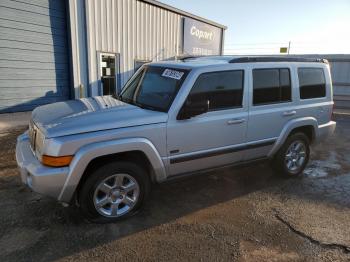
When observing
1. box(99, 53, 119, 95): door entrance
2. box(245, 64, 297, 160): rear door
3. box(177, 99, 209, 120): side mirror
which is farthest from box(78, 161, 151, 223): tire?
box(99, 53, 119, 95): door entrance

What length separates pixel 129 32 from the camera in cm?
1155

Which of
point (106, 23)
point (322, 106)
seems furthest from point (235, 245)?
point (106, 23)

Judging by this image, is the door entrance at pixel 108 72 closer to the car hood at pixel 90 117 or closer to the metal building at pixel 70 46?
the metal building at pixel 70 46

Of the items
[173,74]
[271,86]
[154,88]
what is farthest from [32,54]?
[271,86]

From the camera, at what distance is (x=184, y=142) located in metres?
3.71

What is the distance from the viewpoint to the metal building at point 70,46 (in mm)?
8633

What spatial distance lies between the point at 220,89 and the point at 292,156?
79.2 inches

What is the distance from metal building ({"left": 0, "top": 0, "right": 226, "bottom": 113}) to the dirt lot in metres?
4.97

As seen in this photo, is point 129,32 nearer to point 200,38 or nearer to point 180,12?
point 180,12

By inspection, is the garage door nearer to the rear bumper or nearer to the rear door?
the rear door

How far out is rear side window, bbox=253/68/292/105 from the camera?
4.29 metres

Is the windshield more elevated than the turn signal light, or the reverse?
the windshield

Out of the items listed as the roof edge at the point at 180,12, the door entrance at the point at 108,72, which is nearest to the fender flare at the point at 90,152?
the door entrance at the point at 108,72

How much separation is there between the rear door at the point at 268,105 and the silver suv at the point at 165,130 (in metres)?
0.02
